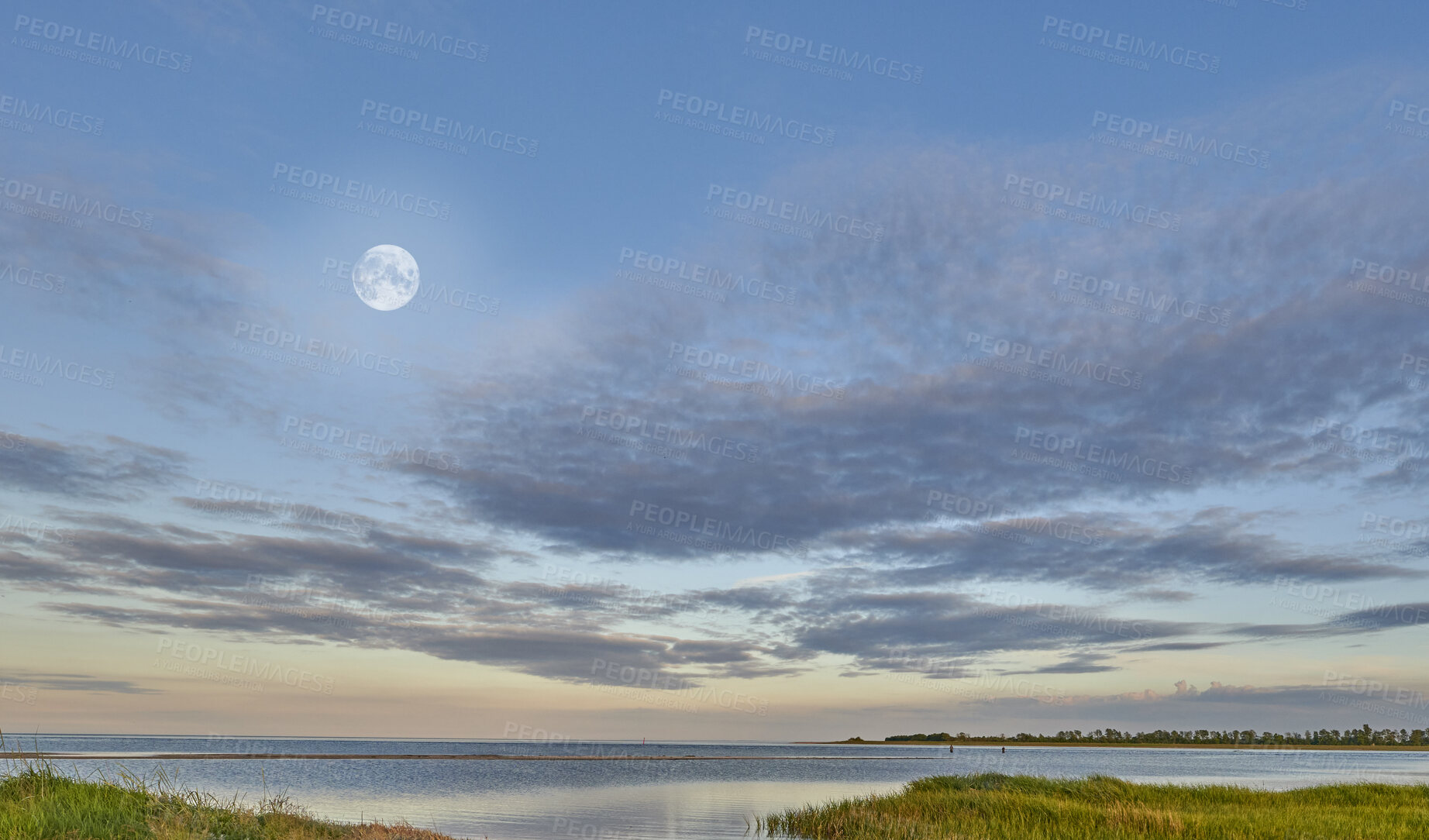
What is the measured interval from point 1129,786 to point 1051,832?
14.9 m

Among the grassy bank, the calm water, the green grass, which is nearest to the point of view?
the grassy bank

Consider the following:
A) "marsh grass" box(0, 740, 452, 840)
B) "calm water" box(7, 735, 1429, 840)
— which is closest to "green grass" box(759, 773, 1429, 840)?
"calm water" box(7, 735, 1429, 840)

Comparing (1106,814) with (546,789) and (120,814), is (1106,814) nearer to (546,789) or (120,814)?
(120,814)

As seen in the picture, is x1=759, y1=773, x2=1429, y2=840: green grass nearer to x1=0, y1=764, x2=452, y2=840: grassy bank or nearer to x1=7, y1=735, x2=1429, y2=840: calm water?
x1=7, y1=735, x2=1429, y2=840: calm water

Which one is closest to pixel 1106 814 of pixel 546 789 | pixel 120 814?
pixel 120 814

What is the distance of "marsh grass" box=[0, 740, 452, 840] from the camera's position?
66.2ft

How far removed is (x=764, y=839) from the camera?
4225 cm

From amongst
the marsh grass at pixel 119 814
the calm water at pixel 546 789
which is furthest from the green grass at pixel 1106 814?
the marsh grass at pixel 119 814

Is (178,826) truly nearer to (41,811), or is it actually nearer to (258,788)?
(41,811)

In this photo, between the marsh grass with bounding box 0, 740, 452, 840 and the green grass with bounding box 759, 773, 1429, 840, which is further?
the green grass with bounding box 759, 773, 1429, 840

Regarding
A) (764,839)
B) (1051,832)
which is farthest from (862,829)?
(1051,832)

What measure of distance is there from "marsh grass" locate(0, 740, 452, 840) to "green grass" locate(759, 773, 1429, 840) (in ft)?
78.7

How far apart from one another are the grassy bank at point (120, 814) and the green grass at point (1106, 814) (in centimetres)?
2408

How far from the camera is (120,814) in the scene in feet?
72.3
